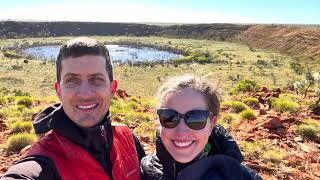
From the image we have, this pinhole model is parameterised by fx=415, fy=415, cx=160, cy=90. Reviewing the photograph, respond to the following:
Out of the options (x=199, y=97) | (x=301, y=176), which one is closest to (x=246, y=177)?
(x=199, y=97)

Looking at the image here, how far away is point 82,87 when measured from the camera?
3090 mm

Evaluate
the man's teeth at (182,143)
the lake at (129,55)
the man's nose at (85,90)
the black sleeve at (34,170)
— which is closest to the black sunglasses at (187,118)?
the man's teeth at (182,143)

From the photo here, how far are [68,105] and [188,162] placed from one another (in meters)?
1.00

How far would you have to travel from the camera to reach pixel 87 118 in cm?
311

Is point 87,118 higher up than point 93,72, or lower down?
lower down

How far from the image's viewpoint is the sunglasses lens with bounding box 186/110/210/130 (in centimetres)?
315

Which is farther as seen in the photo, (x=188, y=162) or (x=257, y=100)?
(x=257, y=100)

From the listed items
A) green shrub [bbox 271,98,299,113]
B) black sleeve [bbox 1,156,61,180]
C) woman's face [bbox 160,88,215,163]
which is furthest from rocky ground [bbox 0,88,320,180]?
black sleeve [bbox 1,156,61,180]

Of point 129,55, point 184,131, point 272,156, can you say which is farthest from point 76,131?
point 129,55

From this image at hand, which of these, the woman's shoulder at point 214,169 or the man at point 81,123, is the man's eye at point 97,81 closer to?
the man at point 81,123

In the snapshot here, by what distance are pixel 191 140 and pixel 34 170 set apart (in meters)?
1.18

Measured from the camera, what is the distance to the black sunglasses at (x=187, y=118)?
316 cm

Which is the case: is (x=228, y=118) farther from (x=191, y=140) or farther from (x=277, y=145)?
(x=191, y=140)

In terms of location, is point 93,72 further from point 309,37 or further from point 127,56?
point 309,37
